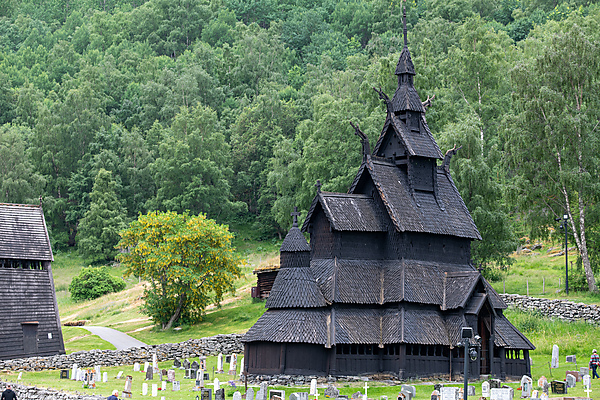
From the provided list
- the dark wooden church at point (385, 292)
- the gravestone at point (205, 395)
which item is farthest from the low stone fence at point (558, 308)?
the gravestone at point (205, 395)

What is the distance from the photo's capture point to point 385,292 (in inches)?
1625

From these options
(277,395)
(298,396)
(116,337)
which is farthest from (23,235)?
(298,396)

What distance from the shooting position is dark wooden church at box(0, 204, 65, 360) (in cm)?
4850

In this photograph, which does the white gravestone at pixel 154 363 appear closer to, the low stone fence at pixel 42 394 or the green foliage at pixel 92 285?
the low stone fence at pixel 42 394

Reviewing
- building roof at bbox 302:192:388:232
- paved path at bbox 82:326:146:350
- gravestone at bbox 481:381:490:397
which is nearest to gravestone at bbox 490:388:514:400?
gravestone at bbox 481:381:490:397

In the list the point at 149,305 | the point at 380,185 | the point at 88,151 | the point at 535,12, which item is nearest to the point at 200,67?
the point at 88,151

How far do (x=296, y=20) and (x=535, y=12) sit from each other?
6367 cm

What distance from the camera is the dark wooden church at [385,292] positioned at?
129 ft

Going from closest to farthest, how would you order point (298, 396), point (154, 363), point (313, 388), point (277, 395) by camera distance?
point (298, 396) < point (277, 395) < point (313, 388) < point (154, 363)

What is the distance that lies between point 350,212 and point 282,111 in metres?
73.3

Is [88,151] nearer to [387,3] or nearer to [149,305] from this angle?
[149,305]

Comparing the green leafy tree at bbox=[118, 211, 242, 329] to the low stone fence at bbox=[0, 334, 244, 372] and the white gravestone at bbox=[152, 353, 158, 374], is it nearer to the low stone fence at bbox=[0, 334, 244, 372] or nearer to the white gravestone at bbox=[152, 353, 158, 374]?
the low stone fence at bbox=[0, 334, 244, 372]

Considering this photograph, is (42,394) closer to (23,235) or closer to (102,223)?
(23,235)

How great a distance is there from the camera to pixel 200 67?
5438 inches
